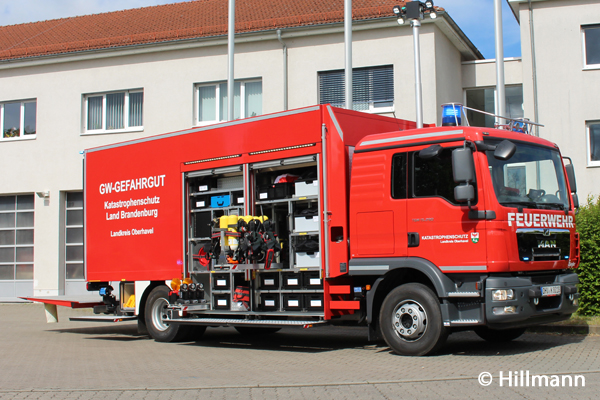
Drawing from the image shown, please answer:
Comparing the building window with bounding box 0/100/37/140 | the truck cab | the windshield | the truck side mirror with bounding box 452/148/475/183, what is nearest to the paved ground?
the truck cab

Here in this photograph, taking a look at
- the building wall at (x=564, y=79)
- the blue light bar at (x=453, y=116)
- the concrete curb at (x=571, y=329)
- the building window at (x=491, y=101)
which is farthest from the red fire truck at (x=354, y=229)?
the building window at (x=491, y=101)

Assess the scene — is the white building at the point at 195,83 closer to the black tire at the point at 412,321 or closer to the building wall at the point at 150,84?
the building wall at the point at 150,84

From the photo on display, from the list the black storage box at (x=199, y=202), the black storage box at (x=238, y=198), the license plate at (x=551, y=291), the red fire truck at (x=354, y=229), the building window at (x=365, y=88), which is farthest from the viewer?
the building window at (x=365, y=88)

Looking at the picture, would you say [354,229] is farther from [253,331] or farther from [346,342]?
[253,331]

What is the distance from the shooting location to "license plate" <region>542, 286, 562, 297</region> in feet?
28.4

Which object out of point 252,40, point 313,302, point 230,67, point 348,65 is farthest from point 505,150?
point 252,40

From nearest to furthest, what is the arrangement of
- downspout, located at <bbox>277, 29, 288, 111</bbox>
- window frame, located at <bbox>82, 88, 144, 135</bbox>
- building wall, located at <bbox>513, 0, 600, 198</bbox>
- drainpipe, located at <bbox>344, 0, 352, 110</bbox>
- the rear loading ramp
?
the rear loading ramp < drainpipe, located at <bbox>344, 0, 352, 110</bbox> < building wall, located at <bbox>513, 0, 600, 198</bbox> < downspout, located at <bbox>277, 29, 288, 111</bbox> < window frame, located at <bbox>82, 88, 144, 135</bbox>

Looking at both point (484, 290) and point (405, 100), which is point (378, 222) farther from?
point (405, 100)

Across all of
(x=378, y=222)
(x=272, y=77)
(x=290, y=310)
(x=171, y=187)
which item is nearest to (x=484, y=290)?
(x=378, y=222)

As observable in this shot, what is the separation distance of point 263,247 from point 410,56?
11261 millimetres

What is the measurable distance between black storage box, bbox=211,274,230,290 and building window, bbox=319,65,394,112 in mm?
10193

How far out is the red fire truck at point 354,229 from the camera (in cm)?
845

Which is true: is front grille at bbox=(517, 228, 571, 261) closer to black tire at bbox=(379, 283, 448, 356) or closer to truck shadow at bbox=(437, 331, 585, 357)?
black tire at bbox=(379, 283, 448, 356)

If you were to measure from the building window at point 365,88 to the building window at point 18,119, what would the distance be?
32.9 ft
